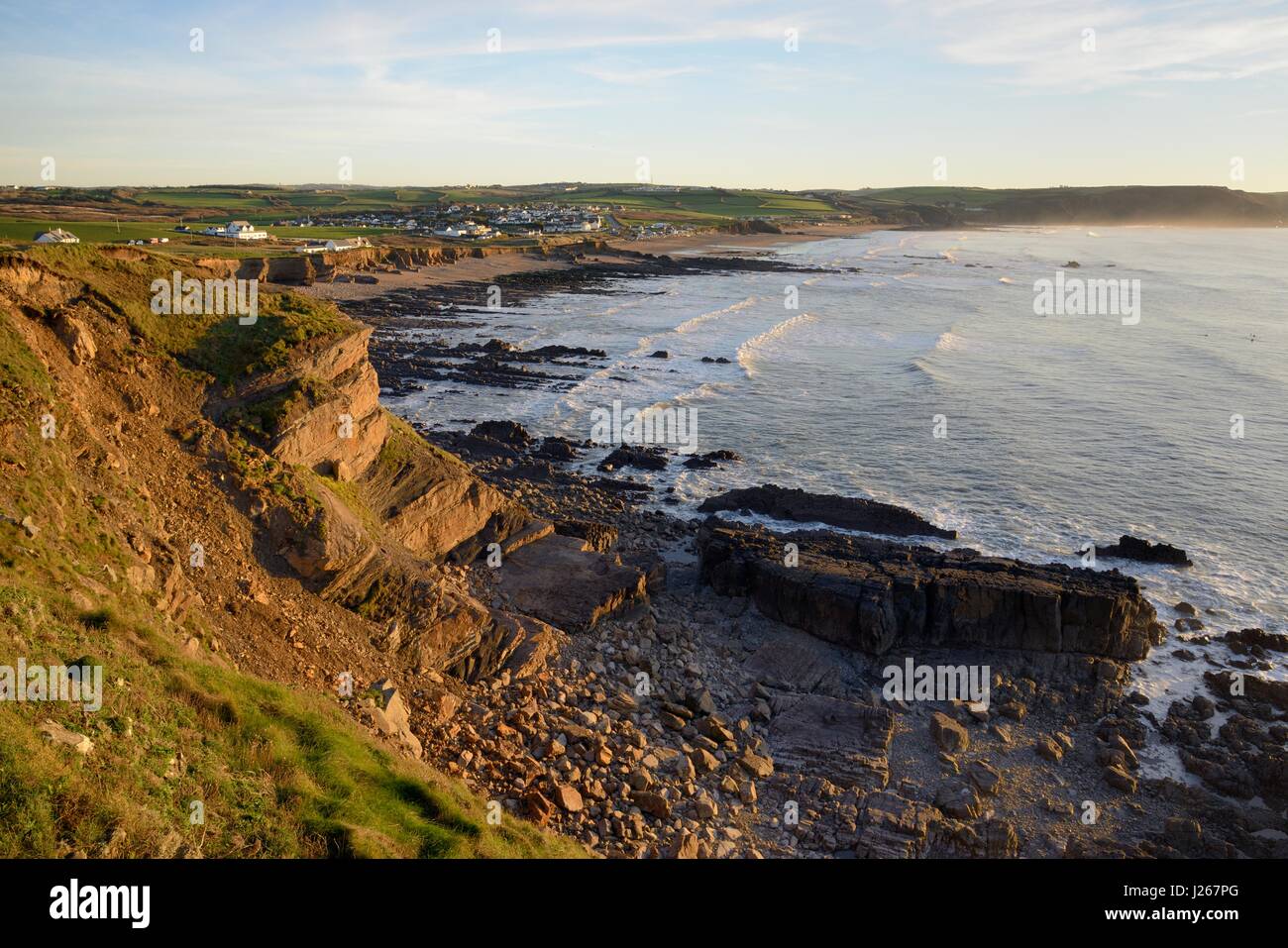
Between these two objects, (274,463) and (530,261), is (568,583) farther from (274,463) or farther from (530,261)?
(530,261)

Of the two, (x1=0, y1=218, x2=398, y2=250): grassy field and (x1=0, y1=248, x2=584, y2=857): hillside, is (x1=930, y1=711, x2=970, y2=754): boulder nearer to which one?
(x1=0, y1=248, x2=584, y2=857): hillside

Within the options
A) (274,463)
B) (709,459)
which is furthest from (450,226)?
(274,463)

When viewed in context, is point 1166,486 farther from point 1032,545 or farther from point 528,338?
point 528,338

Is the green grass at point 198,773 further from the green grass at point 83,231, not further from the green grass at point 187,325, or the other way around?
the green grass at point 83,231

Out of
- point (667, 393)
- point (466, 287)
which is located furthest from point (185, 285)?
point (466, 287)

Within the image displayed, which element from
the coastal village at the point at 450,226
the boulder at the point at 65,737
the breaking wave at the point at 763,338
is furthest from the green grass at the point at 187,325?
the coastal village at the point at 450,226

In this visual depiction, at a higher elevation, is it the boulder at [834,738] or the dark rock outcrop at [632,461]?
the dark rock outcrop at [632,461]
